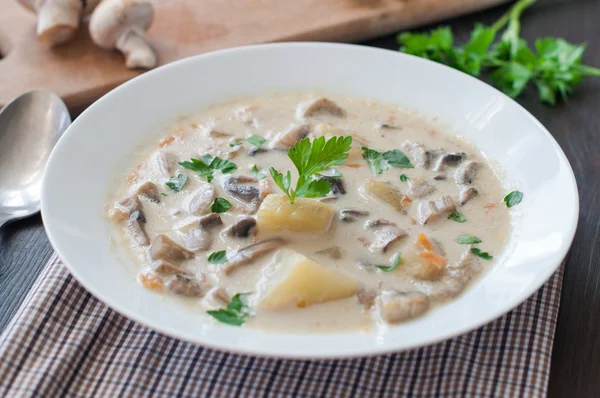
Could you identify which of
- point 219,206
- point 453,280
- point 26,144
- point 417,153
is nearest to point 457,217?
point 453,280

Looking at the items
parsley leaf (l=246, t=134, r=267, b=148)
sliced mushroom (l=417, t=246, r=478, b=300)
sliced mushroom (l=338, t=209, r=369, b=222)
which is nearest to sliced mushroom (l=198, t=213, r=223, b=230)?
sliced mushroom (l=338, t=209, r=369, b=222)

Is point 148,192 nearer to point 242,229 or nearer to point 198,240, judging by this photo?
point 198,240

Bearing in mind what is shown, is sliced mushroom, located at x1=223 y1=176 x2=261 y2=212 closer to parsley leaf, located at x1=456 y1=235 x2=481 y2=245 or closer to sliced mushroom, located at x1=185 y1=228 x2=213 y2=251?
sliced mushroom, located at x1=185 y1=228 x2=213 y2=251

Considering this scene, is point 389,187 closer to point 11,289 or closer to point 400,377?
point 400,377


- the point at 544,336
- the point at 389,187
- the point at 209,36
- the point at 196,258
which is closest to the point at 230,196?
the point at 196,258

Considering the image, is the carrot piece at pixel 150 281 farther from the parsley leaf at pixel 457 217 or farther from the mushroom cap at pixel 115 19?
the mushroom cap at pixel 115 19
